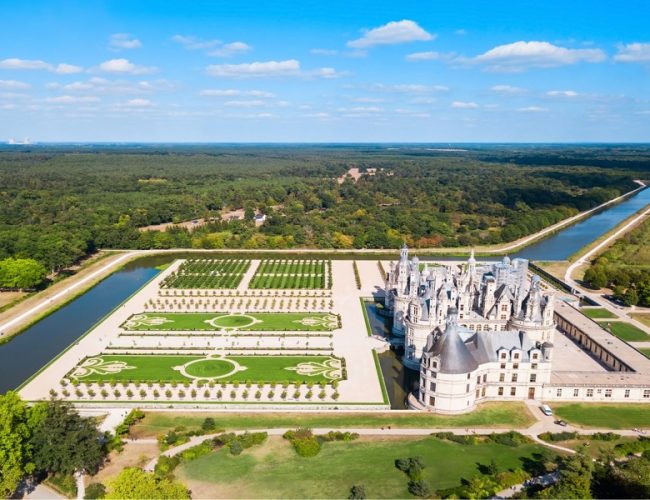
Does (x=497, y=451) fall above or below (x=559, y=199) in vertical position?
below

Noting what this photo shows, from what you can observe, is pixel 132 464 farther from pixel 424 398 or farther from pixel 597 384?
pixel 597 384

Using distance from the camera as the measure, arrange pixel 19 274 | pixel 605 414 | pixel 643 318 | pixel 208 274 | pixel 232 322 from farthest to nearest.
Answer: pixel 208 274 < pixel 19 274 < pixel 643 318 < pixel 232 322 < pixel 605 414

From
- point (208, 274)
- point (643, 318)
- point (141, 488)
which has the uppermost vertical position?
point (208, 274)

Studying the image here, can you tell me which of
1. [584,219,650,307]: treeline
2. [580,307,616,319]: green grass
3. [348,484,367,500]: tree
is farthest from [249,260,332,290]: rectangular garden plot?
[348,484,367,500]: tree

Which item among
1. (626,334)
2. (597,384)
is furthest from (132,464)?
(626,334)

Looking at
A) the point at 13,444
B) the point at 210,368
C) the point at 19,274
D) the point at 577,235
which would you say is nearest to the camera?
the point at 13,444

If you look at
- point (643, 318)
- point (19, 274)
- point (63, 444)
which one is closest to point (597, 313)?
point (643, 318)

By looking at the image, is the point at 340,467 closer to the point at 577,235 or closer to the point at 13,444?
the point at 13,444
